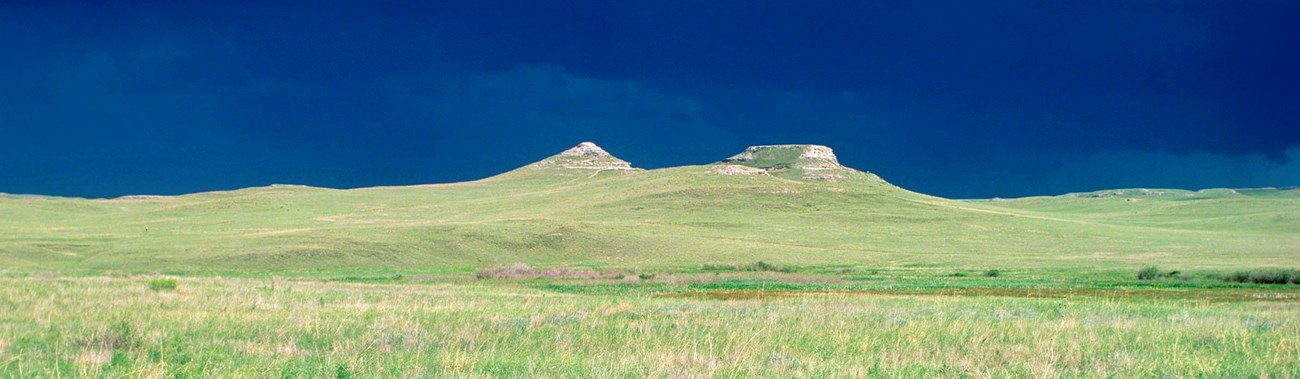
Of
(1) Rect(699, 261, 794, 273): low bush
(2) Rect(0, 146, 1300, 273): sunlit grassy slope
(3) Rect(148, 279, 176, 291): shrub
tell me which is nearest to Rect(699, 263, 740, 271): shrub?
(1) Rect(699, 261, 794, 273): low bush

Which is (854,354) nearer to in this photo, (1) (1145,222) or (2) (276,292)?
(2) (276,292)

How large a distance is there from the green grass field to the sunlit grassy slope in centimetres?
61

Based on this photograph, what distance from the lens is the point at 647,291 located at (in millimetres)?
41375

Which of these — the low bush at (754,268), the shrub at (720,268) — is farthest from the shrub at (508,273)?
the low bush at (754,268)

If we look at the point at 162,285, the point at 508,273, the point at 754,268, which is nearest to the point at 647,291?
the point at 508,273

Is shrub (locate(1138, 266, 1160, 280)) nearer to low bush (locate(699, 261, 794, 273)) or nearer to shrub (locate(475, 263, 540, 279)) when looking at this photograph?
low bush (locate(699, 261, 794, 273))

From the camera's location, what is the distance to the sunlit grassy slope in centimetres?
7275

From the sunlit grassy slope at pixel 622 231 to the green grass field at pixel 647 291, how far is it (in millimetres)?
607

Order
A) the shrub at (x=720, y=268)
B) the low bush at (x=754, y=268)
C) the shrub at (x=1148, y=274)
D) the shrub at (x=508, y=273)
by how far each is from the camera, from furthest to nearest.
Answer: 1. the shrub at (x=720, y=268)
2. the low bush at (x=754, y=268)
3. the shrub at (x=1148, y=274)
4. the shrub at (x=508, y=273)

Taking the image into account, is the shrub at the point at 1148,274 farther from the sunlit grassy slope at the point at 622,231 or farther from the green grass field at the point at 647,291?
the sunlit grassy slope at the point at 622,231

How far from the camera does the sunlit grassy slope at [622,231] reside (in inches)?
2864

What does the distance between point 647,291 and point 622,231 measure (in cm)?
5888

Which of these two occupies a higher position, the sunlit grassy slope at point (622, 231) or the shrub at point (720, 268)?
the sunlit grassy slope at point (622, 231)

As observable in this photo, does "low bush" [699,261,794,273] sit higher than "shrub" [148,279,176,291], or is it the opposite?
"low bush" [699,261,794,273]
